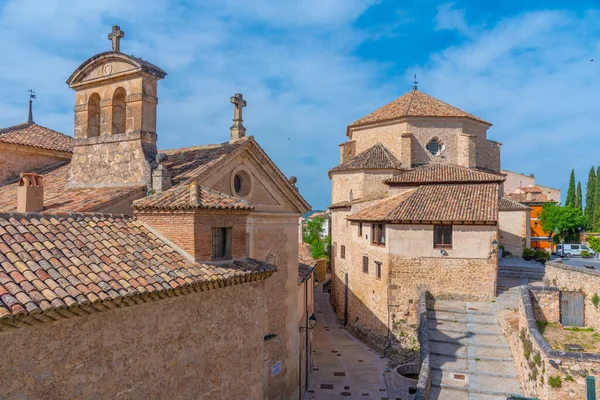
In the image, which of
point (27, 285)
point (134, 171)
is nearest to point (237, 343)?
point (27, 285)

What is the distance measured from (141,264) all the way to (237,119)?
7174 millimetres

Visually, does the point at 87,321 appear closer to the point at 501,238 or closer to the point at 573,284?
the point at 573,284

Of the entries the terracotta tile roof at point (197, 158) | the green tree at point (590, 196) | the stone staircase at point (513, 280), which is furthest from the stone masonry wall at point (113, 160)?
the green tree at point (590, 196)

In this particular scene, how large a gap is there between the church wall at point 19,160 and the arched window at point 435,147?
21420mm

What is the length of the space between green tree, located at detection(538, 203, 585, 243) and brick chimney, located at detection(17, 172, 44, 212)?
44298mm

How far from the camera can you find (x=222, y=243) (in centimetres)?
872

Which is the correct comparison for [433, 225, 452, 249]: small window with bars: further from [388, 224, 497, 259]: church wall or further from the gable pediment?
the gable pediment

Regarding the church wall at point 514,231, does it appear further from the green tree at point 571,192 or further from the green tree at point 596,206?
the green tree at point 571,192

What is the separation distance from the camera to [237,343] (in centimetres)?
830

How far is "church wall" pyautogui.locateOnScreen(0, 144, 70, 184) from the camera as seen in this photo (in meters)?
13.6

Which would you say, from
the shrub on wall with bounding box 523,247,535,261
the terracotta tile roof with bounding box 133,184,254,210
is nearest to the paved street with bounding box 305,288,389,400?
the terracotta tile roof with bounding box 133,184,254,210

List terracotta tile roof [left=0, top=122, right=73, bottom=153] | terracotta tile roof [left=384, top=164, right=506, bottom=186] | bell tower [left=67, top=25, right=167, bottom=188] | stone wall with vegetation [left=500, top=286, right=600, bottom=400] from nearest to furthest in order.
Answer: bell tower [left=67, top=25, right=167, bottom=188]
stone wall with vegetation [left=500, top=286, right=600, bottom=400]
terracotta tile roof [left=0, top=122, right=73, bottom=153]
terracotta tile roof [left=384, top=164, right=506, bottom=186]

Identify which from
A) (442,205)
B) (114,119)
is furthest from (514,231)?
(114,119)

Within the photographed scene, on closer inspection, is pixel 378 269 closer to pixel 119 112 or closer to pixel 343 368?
pixel 343 368
